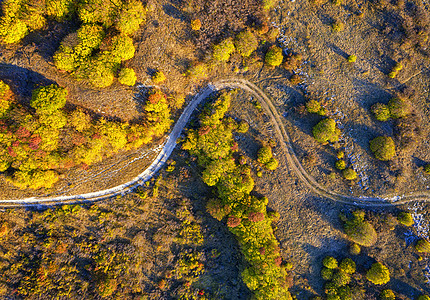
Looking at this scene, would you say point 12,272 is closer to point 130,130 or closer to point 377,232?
point 130,130

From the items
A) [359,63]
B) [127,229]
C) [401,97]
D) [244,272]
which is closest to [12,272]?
[127,229]

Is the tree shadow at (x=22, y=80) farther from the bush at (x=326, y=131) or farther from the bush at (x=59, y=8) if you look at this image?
the bush at (x=326, y=131)

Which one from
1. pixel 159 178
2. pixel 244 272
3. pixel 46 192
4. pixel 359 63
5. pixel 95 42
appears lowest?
pixel 244 272

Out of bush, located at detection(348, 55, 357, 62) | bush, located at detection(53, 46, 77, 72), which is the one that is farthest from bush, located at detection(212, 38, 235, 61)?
bush, located at detection(53, 46, 77, 72)

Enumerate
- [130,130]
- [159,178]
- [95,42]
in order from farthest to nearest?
1. [159,178]
2. [130,130]
3. [95,42]

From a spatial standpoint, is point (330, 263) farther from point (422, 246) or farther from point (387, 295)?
point (422, 246)

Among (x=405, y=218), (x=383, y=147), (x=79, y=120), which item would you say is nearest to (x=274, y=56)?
(x=383, y=147)

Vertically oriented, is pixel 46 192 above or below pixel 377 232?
above

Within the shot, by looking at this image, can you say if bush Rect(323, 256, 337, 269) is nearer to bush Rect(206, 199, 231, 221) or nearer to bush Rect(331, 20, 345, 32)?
bush Rect(206, 199, 231, 221)

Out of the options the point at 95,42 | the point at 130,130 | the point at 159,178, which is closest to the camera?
the point at 95,42
